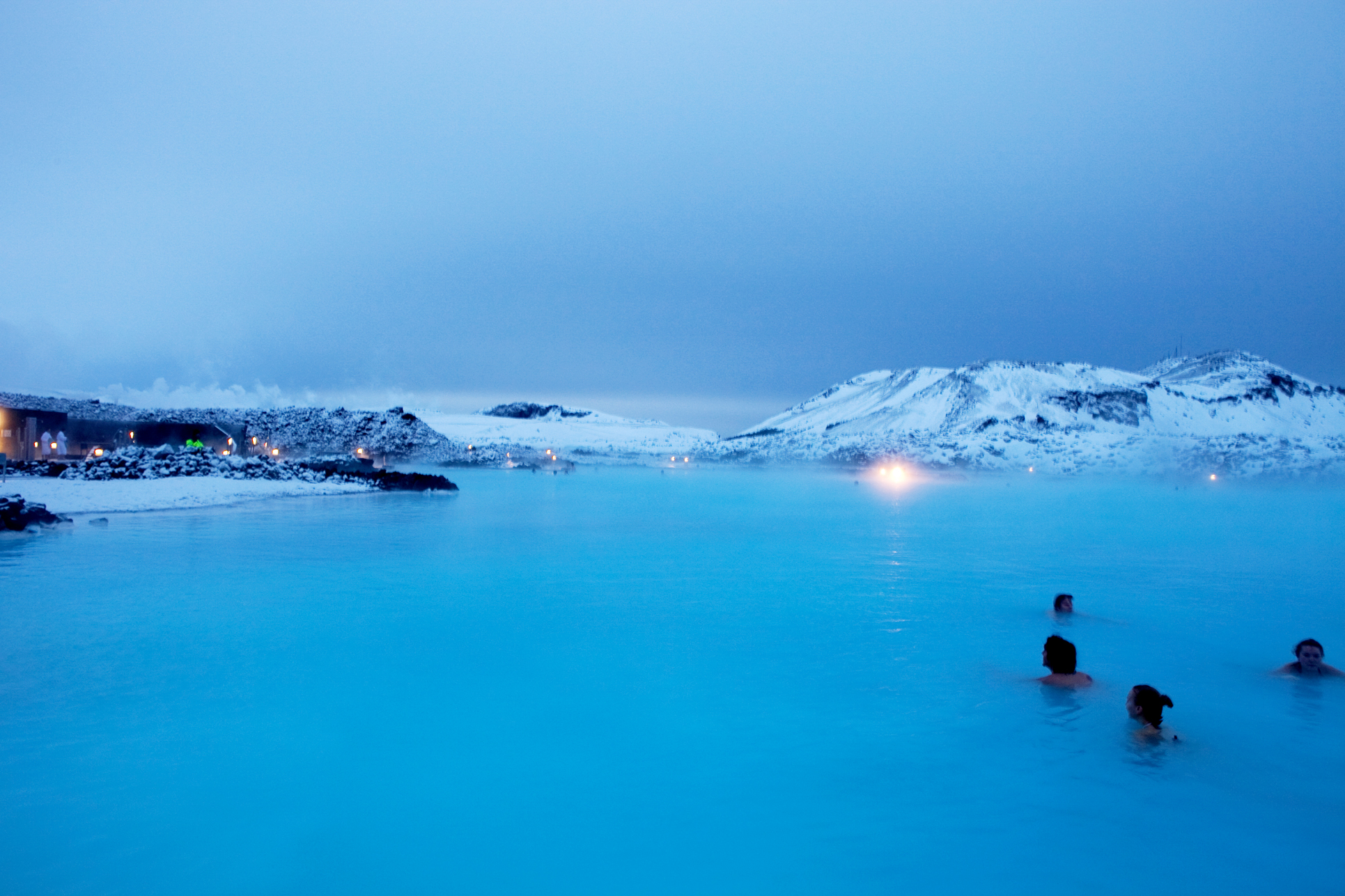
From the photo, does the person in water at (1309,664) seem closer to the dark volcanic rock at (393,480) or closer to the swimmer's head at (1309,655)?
the swimmer's head at (1309,655)

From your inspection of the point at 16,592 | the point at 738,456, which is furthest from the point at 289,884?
the point at 738,456

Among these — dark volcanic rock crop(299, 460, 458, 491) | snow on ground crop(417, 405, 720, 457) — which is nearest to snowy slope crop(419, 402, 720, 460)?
snow on ground crop(417, 405, 720, 457)

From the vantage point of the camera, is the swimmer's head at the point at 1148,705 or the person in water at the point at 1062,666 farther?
the person in water at the point at 1062,666

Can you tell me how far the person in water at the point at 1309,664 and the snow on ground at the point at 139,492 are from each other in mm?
26719

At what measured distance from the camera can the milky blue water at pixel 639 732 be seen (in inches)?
200

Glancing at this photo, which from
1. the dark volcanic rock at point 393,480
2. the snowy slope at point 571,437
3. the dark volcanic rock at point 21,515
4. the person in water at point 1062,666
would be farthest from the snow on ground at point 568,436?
the person in water at point 1062,666

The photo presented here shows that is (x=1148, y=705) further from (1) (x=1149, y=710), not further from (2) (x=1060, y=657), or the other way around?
(2) (x=1060, y=657)

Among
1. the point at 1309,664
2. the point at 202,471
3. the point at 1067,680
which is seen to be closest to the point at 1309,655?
the point at 1309,664

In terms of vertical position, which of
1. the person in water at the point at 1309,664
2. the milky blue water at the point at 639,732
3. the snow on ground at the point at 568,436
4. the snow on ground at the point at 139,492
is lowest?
the milky blue water at the point at 639,732

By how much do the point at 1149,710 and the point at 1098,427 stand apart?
170831mm

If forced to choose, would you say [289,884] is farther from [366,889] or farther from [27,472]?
[27,472]

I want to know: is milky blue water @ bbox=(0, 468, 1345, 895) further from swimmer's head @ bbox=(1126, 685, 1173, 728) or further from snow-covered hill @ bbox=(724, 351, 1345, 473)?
snow-covered hill @ bbox=(724, 351, 1345, 473)

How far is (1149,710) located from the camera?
6.91m

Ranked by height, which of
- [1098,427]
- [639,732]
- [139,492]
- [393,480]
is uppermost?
[1098,427]
